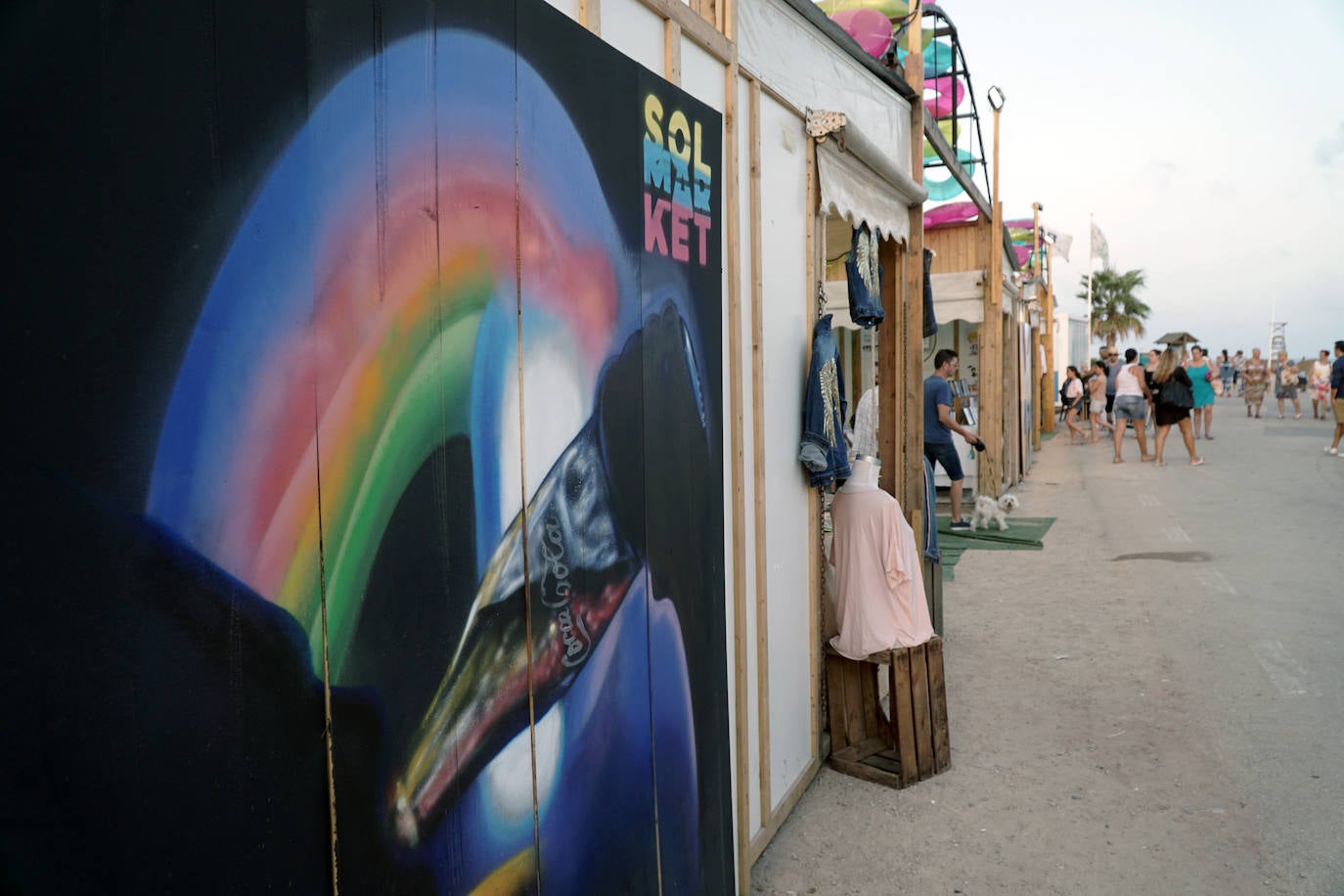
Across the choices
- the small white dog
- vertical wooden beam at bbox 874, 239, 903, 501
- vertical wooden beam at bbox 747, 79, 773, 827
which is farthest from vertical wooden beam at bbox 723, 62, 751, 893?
the small white dog

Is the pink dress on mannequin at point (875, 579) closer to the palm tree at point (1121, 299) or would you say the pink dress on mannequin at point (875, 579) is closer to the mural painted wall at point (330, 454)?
the mural painted wall at point (330, 454)

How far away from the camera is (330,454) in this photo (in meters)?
1.51

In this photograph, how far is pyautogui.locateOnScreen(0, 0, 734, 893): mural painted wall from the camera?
1.15m

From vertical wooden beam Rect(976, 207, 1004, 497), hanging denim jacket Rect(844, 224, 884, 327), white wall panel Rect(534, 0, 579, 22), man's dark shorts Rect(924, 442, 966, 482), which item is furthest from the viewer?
vertical wooden beam Rect(976, 207, 1004, 497)

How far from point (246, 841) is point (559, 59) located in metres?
1.75

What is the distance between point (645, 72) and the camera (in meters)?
2.61

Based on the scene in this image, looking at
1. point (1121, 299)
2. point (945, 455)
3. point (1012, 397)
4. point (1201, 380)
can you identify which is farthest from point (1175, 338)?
point (1121, 299)

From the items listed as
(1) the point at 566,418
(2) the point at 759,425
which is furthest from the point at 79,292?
(2) the point at 759,425

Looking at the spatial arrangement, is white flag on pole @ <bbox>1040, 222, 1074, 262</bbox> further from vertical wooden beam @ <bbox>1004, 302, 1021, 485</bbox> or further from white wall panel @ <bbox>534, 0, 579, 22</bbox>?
white wall panel @ <bbox>534, 0, 579, 22</bbox>

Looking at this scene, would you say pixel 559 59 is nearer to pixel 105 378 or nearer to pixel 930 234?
pixel 105 378

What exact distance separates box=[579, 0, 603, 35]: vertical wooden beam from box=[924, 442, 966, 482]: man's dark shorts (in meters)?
7.26

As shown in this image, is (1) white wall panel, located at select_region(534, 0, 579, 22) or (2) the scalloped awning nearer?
(1) white wall panel, located at select_region(534, 0, 579, 22)

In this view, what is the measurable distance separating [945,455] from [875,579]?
522 centimetres

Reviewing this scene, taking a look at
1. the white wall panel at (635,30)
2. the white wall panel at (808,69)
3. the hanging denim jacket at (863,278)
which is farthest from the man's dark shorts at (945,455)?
the white wall panel at (635,30)
